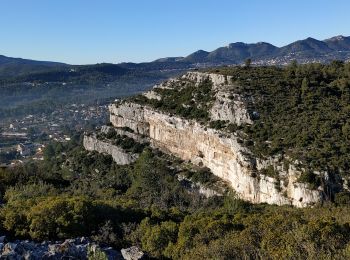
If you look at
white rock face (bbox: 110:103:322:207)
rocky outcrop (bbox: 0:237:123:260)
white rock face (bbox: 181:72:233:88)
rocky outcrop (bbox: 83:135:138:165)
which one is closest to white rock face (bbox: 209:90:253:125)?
white rock face (bbox: 110:103:322:207)

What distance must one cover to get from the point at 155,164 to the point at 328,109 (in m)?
25.4

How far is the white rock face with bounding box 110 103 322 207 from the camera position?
199 feet

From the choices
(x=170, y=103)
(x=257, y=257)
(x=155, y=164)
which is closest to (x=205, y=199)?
(x=155, y=164)

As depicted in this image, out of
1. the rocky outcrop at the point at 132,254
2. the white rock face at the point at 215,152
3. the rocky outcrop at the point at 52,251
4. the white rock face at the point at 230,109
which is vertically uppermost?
the rocky outcrop at the point at 52,251

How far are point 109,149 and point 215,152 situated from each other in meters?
26.1

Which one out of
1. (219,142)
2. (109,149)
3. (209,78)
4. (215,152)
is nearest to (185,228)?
(219,142)

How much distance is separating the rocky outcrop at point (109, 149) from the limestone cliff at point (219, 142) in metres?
4.29

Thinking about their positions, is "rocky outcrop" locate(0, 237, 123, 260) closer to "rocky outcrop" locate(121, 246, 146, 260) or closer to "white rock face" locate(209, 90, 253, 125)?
"rocky outcrop" locate(121, 246, 146, 260)

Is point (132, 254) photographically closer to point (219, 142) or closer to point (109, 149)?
point (219, 142)

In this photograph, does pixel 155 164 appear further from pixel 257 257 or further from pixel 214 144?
pixel 257 257

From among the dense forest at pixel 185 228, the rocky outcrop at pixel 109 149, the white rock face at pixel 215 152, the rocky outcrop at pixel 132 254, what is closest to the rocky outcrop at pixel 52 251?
the rocky outcrop at pixel 132 254

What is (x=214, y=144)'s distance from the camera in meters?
75.0

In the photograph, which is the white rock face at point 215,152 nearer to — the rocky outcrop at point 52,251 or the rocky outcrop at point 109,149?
the rocky outcrop at point 109,149

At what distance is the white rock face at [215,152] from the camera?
199 feet
